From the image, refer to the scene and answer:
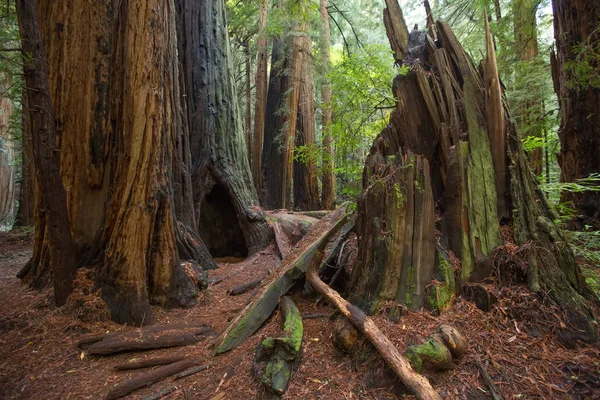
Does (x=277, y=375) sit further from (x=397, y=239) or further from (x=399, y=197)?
(x=399, y=197)

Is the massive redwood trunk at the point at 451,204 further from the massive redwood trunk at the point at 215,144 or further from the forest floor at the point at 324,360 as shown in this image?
the massive redwood trunk at the point at 215,144

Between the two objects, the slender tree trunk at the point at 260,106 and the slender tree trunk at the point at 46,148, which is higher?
the slender tree trunk at the point at 260,106

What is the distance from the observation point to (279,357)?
260 centimetres

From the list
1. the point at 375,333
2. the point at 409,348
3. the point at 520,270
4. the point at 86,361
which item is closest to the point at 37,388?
the point at 86,361

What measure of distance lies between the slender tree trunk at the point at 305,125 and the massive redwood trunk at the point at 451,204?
23.6 feet

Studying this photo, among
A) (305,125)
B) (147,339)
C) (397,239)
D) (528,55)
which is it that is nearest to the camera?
(397,239)

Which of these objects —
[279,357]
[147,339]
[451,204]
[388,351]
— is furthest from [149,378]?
[451,204]

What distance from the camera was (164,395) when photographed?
8.71 ft

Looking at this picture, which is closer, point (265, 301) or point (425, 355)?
point (425, 355)

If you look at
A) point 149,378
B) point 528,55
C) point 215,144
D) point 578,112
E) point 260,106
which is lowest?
point 149,378

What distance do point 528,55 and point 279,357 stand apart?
930 centimetres

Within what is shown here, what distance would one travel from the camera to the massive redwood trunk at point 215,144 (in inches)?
264

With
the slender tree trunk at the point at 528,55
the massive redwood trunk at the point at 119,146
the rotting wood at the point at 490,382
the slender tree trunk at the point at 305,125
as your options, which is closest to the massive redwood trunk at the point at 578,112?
the slender tree trunk at the point at 528,55

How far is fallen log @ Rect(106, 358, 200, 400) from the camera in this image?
8.92 ft
